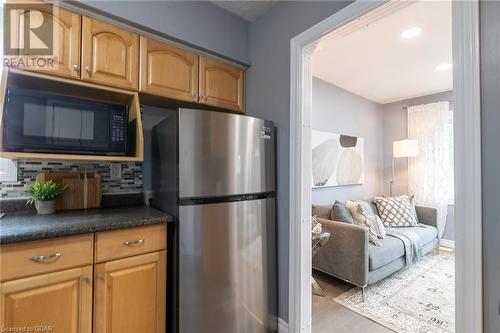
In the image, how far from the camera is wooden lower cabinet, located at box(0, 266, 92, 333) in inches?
A: 39.8

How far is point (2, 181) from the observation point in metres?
1.44

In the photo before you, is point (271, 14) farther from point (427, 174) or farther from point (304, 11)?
point (427, 174)

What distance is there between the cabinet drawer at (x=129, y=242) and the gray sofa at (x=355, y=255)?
72.0 inches

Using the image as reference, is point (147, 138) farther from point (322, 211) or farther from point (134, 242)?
point (322, 211)

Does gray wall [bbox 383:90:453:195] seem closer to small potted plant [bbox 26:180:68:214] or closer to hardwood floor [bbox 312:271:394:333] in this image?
hardwood floor [bbox 312:271:394:333]

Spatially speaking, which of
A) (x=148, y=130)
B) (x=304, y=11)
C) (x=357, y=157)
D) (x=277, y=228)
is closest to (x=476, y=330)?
(x=277, y=228)

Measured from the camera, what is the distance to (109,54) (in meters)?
1.48

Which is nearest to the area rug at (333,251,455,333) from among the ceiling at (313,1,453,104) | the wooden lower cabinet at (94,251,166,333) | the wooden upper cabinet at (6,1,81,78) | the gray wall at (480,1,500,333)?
the gray wall at (480,1,500,333)

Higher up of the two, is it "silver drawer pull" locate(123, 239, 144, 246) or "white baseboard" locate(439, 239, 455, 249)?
"silver drawer pull" locate(123, 239, 144, 246)

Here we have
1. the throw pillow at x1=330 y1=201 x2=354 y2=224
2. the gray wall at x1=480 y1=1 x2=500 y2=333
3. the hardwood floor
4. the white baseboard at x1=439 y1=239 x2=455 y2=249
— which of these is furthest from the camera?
the white baseboard at x1=439 y1=239 x2=455 y2=249

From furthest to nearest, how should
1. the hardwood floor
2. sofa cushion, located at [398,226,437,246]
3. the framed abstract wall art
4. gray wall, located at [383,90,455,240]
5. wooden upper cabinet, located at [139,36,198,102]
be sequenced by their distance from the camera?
gray wall, located at [383,90,455,240] → the framed abstract wall art → sofa cushion, located at [398,226,437,246] → the hardwood floor → wooden upper cabinet, located at [139,36,198,102]

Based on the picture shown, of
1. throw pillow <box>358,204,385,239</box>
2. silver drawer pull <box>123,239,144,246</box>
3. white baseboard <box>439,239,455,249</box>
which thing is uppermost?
silver drawer pull <box>123,239,144,246</box>

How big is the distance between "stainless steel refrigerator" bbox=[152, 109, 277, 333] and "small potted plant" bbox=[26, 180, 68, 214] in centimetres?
60

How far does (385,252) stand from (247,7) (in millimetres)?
2710
